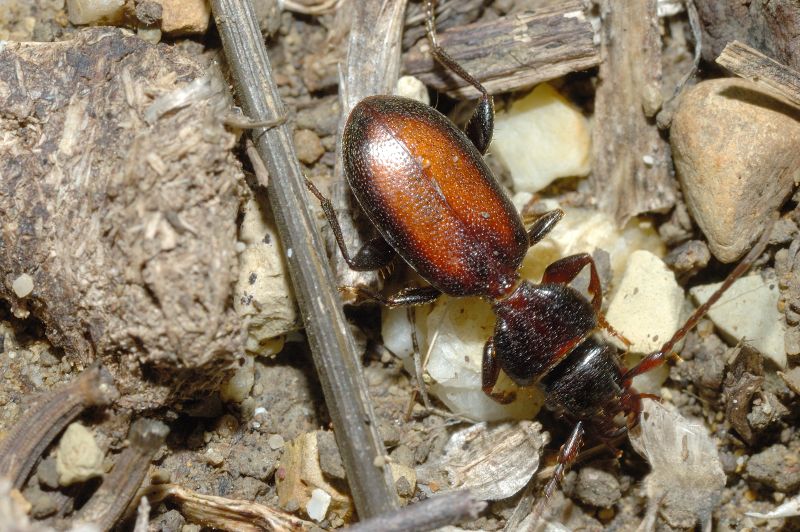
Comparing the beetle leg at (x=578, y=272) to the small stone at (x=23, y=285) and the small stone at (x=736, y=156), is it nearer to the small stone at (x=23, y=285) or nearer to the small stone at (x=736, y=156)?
the small stone at (x=736, y=156)

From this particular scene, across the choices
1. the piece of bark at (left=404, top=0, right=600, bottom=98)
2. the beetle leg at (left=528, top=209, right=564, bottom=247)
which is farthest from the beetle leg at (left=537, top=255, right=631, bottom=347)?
the piece of bark at (left=404, top=0, right=600, bottom=98)

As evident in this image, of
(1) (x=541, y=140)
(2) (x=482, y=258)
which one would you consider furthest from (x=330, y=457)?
(1) (x=541, y=140)

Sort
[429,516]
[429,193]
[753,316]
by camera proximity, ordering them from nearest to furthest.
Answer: [429,516] → [429,193] → [753,316]

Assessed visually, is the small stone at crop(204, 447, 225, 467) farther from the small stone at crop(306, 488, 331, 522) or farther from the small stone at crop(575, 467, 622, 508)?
the small stone at crop(575, 467, 622, 508)

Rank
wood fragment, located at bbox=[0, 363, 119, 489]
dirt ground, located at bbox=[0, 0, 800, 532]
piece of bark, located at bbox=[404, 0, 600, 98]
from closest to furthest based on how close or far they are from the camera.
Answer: wood fragment, located at bbox=[0, 363, 119, 489] → dirt ground, located at bbox=[0, 0, 800, 532] → piece of bark, located at bbox=[404, 0, 600, 98]

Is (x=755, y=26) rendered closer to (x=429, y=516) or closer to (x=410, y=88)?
(x=410, y=88)

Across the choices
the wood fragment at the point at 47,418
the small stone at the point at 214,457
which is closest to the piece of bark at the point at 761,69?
the small stone at the point at 214,457

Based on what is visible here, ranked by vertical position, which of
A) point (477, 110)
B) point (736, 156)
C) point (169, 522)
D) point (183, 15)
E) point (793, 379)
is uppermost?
point (183, 15)

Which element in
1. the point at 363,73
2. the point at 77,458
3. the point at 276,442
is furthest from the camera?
the point at 363,73
